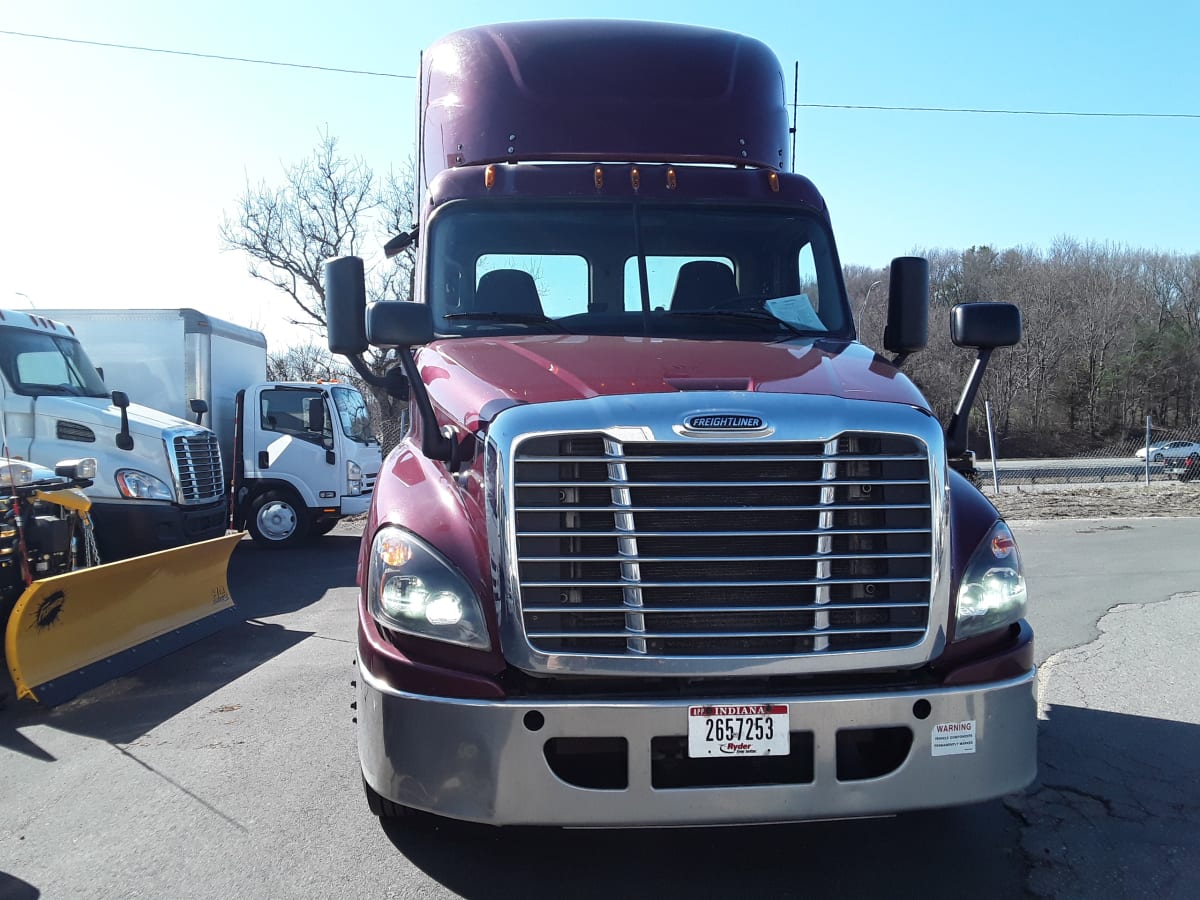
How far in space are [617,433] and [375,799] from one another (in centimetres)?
161

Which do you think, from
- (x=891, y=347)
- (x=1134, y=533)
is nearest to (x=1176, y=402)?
(x=1134, y=533)

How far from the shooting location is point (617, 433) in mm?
2953

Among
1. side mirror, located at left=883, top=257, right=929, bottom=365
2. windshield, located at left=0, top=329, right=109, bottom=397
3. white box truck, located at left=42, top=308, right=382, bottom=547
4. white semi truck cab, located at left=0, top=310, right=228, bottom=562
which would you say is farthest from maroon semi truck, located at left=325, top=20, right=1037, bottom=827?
white box truck, located at left=42, top=308, right=382, bottom=547

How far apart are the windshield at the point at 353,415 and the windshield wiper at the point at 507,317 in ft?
32.8

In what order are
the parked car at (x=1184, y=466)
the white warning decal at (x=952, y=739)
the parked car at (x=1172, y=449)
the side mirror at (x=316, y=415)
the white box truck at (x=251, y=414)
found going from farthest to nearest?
1. the parked car at (x=1172, y=449)
2. the parked car at (x=1184, y=466)
3. the side mirror at (x=316, y=415)
4. the white box truck at (x=251, y=414)
5. the white warning decal at (x=952, y=739)

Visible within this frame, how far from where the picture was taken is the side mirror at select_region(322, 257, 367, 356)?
4.10 m

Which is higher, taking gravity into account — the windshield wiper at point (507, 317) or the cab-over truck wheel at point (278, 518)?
the windshield wiper at point (507, 317)

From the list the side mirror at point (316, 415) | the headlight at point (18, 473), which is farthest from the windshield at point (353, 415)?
the headlight at point (18, 473)

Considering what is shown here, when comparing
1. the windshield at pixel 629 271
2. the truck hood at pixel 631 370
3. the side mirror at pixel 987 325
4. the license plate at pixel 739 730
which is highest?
the windshield at pixel 629 271

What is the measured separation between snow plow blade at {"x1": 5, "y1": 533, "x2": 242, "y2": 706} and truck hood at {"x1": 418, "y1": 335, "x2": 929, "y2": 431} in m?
2.96

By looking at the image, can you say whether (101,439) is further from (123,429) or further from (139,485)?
(139,485)

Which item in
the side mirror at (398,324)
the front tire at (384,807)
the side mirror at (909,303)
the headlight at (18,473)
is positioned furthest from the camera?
the headlight at (18,473)

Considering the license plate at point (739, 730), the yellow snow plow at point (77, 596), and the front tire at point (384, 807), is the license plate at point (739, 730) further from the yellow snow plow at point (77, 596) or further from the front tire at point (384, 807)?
the yellow snow plow at point (77, 596)

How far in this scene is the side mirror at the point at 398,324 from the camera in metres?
3.83
